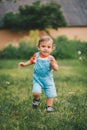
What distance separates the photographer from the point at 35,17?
102ft

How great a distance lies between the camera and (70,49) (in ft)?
91.2

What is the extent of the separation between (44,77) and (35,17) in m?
24.9

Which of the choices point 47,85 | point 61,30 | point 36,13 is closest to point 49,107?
point 47,85

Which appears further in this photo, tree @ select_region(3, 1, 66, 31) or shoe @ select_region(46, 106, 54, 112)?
tree @ select_region(3, 1, 66, 31)

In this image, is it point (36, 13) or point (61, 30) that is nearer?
point (36, 13)

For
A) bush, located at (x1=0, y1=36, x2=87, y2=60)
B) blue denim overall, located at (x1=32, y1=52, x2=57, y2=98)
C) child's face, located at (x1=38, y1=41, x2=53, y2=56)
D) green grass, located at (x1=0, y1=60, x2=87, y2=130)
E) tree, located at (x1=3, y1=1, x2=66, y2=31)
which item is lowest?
bush, located at (x1=0, y1=36, x2=87, y2=60)

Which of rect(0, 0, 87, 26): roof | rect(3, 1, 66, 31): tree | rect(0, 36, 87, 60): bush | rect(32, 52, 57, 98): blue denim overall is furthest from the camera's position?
rect(0, 0, 87, 26): roof

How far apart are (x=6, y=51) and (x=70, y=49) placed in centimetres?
455

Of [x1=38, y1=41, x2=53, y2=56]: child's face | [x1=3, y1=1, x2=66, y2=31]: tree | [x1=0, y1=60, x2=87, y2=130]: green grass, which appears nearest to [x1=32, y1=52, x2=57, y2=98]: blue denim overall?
[x1=38, y1=41, x2=53, y2=56]: child's face

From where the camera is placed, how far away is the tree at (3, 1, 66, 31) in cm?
3095

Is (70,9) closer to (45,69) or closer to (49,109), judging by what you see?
(45,69)

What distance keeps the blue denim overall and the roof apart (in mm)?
27064

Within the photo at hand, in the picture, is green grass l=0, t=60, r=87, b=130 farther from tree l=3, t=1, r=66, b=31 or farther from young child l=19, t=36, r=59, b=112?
tree l=3, t=1, r=66, b=31

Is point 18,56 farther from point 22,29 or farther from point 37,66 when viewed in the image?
point 37,66
